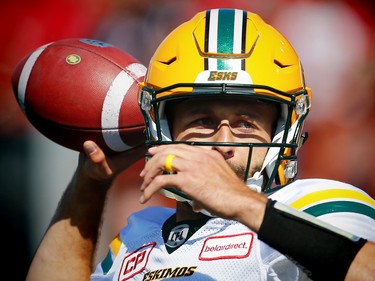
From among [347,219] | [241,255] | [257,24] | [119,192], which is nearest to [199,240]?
[241,255]

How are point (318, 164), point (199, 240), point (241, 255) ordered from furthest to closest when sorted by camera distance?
point (318, 164)
point (199, 240)
point (241, 255)

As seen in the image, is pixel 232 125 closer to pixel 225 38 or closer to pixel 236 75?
pixel 236 75

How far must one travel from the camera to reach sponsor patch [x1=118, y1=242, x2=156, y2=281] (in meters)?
1.96

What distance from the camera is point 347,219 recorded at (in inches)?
63.4

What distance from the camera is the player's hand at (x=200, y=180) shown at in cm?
144

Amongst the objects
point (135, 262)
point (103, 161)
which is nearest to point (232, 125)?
point (135, 262)

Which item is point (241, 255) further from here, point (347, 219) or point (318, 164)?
point (318, 164)

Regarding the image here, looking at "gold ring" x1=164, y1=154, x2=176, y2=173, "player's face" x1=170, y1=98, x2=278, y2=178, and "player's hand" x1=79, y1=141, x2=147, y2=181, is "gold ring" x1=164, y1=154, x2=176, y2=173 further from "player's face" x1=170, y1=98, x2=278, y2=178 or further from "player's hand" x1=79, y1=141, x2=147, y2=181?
"player's hand" x1=79, y1=141, x2=147, y2=181

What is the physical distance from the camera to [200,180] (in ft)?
4.78

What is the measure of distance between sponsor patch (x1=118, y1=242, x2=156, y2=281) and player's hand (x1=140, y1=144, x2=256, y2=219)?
0.48m

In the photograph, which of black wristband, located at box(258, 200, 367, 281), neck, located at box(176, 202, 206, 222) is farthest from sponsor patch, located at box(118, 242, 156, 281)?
black wristband, located at box(258, 200, 367, 281)

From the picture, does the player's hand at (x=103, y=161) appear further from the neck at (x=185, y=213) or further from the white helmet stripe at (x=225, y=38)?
the white helmet stripe at (x=225, y=38)

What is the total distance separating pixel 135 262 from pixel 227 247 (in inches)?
12.4

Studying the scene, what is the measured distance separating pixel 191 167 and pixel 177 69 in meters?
0.56
